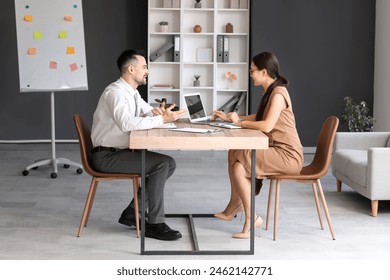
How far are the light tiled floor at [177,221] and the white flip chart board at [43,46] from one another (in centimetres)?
98

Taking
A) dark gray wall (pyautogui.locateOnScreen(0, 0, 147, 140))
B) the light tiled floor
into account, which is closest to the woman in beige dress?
the light tiled floor

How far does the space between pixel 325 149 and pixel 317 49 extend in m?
4.61

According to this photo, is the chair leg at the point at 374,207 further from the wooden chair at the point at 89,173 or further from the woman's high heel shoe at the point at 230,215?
the wooden chair at the point at 89,173

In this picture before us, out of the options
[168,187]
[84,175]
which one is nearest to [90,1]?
[84,175]

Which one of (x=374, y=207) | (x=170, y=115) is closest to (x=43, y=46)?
(x=170, y=115)

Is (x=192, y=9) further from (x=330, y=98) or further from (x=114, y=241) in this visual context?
(x=114, y=241)

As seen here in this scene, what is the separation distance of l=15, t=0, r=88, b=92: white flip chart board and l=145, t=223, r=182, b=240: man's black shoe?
344 cm

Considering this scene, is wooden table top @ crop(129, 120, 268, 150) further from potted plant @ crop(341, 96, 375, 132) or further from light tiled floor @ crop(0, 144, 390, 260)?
potted plant @ crop(341, 96, 375, 132)

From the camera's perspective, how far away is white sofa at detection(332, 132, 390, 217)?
6156 mm

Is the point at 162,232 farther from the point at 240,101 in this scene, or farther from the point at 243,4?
the point at 243,4

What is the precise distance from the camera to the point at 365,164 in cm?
639

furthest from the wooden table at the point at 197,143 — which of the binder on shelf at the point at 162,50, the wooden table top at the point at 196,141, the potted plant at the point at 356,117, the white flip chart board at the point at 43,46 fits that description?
the binder on shelf at the point at 162,50

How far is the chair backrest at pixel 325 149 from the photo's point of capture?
5.43 meters

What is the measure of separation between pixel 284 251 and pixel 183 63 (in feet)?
16.8
